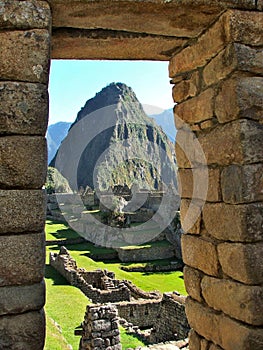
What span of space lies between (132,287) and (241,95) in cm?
1828

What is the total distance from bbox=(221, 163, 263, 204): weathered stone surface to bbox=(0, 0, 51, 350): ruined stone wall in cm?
150

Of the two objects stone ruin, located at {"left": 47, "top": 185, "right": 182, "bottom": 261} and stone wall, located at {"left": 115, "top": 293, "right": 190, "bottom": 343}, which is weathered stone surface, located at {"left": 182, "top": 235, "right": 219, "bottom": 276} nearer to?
stone wall, located at {"left": 115, "top": 293, "right": 190, "bottom": 343}

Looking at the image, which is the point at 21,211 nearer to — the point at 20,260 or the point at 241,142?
the point at 20,260

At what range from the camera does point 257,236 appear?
3.22 meters

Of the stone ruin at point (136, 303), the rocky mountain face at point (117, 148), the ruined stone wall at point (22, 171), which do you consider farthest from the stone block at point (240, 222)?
the rocky mountain face at point (117, 148)

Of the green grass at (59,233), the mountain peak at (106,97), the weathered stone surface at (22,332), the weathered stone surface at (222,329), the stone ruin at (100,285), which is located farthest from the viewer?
the mountain peak at (106,97)

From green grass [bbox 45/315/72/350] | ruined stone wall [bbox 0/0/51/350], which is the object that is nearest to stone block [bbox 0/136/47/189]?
ruined stone wall [bbox 0/0/51/350]

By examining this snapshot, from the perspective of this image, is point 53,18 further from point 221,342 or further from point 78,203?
point 78,203

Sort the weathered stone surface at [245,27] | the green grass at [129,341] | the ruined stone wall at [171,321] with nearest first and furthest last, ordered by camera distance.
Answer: the weathered stone surface at [245,27]
the green grass at [129,341]
the ruined stone wall at [171,321]

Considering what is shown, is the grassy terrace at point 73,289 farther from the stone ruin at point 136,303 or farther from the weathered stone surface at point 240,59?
the weathered stone surface at point 240,59

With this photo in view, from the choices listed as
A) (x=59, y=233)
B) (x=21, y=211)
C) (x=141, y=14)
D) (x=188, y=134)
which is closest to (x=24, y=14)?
(x=141, y=14)

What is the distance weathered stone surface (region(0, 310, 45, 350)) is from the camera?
2818 mm

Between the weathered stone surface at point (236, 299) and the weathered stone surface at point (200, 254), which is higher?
the weathered stone surface at point (200, 254)

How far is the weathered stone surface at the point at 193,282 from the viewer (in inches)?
154
